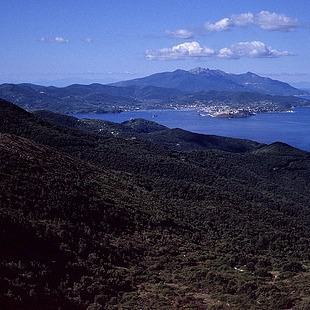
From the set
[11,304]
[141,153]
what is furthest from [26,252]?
[141,153]

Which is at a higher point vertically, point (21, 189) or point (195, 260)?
point (21, 189)

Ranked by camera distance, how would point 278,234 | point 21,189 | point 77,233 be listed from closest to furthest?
point 77,233 < point 21,189 < point 278,234

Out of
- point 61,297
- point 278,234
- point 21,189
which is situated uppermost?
point 21,189

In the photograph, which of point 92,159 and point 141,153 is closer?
point 92,159

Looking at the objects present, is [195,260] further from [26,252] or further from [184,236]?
[26,252]

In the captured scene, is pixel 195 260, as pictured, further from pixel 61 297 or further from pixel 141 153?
pixel 141 153

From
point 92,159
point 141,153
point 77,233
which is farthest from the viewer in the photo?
point 141,153
